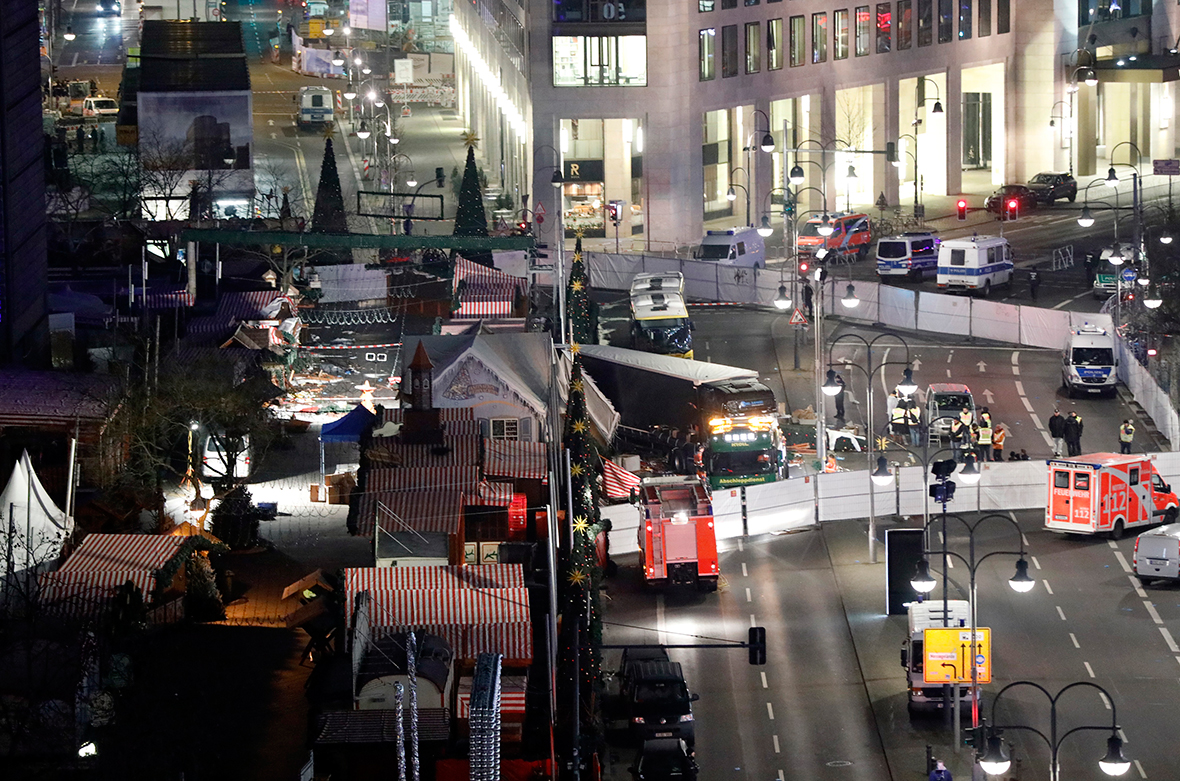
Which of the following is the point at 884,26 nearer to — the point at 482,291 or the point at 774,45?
the point at 774,45

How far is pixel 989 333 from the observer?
6994 centimetres

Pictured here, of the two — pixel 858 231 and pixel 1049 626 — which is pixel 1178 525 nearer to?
pixel 1049 626

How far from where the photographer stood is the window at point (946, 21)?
99.1 meters

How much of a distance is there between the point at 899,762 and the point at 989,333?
111ft

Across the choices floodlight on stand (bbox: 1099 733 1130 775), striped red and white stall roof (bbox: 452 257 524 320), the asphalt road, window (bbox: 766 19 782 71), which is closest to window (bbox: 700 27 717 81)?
window (bbox: 766 19 782 71)

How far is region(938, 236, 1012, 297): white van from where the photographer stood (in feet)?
241

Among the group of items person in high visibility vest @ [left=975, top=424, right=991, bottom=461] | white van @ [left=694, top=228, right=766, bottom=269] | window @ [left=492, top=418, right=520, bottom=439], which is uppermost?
white van @ [left=694, top=228, right=766, bottom=269]

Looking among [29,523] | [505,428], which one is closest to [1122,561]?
[505,428]

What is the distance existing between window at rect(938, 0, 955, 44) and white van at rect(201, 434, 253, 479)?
2263 inches

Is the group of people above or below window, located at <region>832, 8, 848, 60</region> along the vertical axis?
below

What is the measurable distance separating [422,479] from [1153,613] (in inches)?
666

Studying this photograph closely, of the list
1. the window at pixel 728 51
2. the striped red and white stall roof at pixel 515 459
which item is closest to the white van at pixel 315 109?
the window at pixel 728 51

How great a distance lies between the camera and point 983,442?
180 feet

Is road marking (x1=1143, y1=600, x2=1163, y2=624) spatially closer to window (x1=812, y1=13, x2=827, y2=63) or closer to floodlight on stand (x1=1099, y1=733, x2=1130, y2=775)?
floodlight on stand (x1=1099, y1=733, x2=1130, y2=775)
